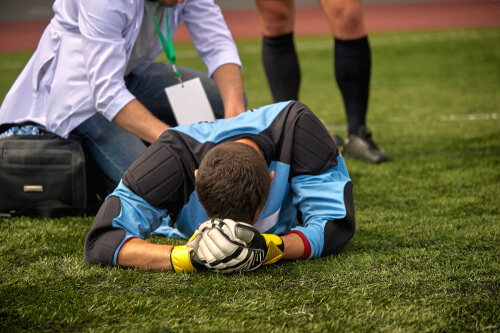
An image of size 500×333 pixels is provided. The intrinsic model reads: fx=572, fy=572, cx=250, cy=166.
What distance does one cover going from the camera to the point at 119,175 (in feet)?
8.06

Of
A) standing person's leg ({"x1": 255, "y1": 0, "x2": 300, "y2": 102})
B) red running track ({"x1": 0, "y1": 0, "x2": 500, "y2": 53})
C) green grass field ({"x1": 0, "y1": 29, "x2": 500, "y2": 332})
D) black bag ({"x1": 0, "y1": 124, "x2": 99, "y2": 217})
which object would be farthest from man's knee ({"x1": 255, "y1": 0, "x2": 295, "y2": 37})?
red running track ({"x1": 0, "y1": 0, "x2": 500, "y2": 53})

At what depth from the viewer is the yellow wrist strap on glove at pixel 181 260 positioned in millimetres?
1662

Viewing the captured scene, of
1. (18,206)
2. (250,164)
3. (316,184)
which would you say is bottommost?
(18,206)

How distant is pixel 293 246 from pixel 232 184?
329 mm

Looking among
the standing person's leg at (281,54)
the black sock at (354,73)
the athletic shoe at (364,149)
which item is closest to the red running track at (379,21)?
the standing person's leg at (281,54)

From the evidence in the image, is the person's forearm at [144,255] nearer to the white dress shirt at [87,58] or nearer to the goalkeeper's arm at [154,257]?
the goalkeeper's arm at [154,257]

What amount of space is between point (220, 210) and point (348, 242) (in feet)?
1.98

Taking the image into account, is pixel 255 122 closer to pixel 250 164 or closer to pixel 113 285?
pixel 250 164

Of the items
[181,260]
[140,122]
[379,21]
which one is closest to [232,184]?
[181,260]

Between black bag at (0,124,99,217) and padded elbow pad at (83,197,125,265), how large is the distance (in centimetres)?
66

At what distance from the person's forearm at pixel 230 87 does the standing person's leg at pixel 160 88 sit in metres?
0.12

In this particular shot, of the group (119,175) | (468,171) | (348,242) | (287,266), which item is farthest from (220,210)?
(468,171)

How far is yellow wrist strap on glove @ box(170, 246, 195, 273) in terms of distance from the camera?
1.66 meters

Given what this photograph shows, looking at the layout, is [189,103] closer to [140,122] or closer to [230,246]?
[140,122]
